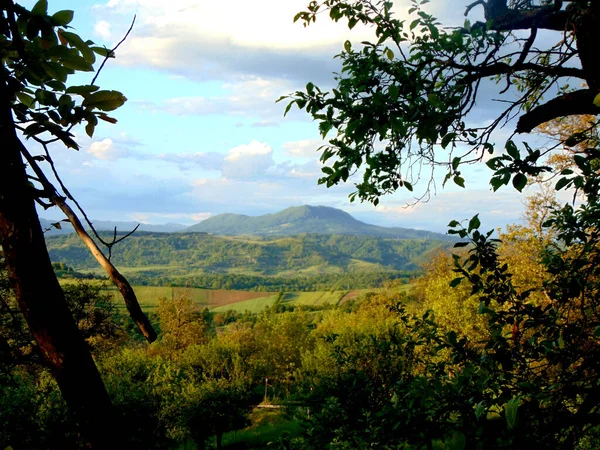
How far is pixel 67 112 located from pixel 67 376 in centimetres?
105

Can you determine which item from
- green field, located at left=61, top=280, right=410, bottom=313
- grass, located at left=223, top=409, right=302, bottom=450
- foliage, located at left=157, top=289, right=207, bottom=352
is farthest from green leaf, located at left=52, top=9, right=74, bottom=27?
green field, located at left=61, top=280, right=410, bottom=313

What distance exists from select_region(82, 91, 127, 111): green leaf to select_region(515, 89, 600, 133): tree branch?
369cm

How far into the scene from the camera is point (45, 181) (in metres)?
1.73

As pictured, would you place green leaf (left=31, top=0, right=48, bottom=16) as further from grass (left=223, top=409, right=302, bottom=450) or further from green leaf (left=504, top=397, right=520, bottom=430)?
grass (left=223, top=409, right=302, bottom=450)

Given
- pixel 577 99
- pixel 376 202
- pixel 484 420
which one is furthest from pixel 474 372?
pixel 577 99

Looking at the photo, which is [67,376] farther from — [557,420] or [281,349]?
[281,349]

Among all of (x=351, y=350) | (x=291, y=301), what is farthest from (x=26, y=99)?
(x=291, y=301)

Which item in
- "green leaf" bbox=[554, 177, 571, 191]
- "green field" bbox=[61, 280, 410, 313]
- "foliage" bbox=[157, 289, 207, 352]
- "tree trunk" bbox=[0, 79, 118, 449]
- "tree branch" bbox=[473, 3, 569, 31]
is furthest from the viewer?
"green field" bbox=[61, 280, 410, 313]

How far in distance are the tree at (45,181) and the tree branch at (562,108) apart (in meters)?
3.72

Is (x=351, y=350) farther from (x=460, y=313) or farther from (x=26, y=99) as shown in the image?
(x=26, y=99)

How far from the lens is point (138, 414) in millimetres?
18906

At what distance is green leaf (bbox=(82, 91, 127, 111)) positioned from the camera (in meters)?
1.56

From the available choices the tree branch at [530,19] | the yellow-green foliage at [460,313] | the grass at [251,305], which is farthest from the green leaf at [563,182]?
the grass at [251,305]

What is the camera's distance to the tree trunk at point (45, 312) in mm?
1746
